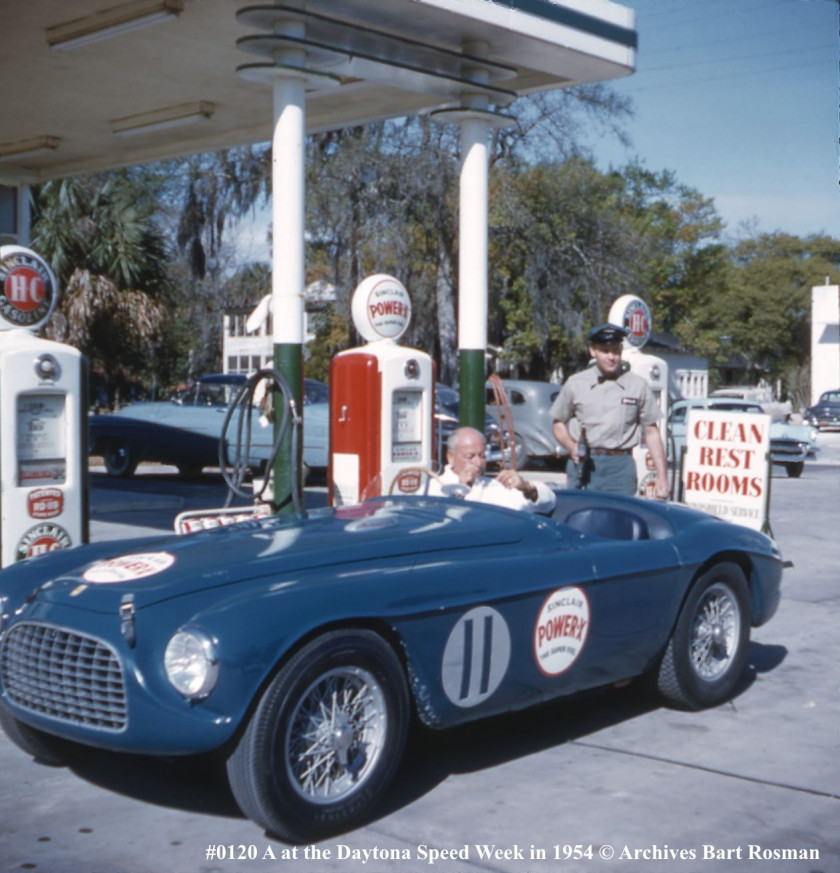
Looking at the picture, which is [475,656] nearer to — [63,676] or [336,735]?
[336,735]

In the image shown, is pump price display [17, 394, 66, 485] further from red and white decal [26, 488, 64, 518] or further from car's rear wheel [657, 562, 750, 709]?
car's rear wheel [657, 562, 750, 709]

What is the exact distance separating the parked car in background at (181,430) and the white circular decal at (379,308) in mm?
7801

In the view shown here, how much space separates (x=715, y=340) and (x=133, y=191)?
102 ft

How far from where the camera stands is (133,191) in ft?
110

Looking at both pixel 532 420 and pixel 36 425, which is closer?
pixel 36 425

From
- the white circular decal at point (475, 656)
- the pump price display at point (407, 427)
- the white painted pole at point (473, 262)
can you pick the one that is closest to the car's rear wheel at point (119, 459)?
the white painted pole at point (473, 262)

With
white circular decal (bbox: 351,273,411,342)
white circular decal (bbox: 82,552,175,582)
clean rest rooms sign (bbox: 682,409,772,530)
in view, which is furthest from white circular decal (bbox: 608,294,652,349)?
white circular decal (bbox: 82,552,175,582)

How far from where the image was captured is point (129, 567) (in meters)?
4.48

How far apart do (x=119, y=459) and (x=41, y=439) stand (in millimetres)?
11728

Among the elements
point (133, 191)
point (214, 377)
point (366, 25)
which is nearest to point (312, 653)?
point (366, 25)

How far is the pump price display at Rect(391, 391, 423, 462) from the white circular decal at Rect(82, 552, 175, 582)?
478cm

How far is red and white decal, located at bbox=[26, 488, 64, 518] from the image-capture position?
7.32 m

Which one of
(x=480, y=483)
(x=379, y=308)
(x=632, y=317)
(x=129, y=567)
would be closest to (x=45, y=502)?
(x=480, y=483)

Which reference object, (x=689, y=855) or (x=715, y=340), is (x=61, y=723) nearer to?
(x=689, y=855)
